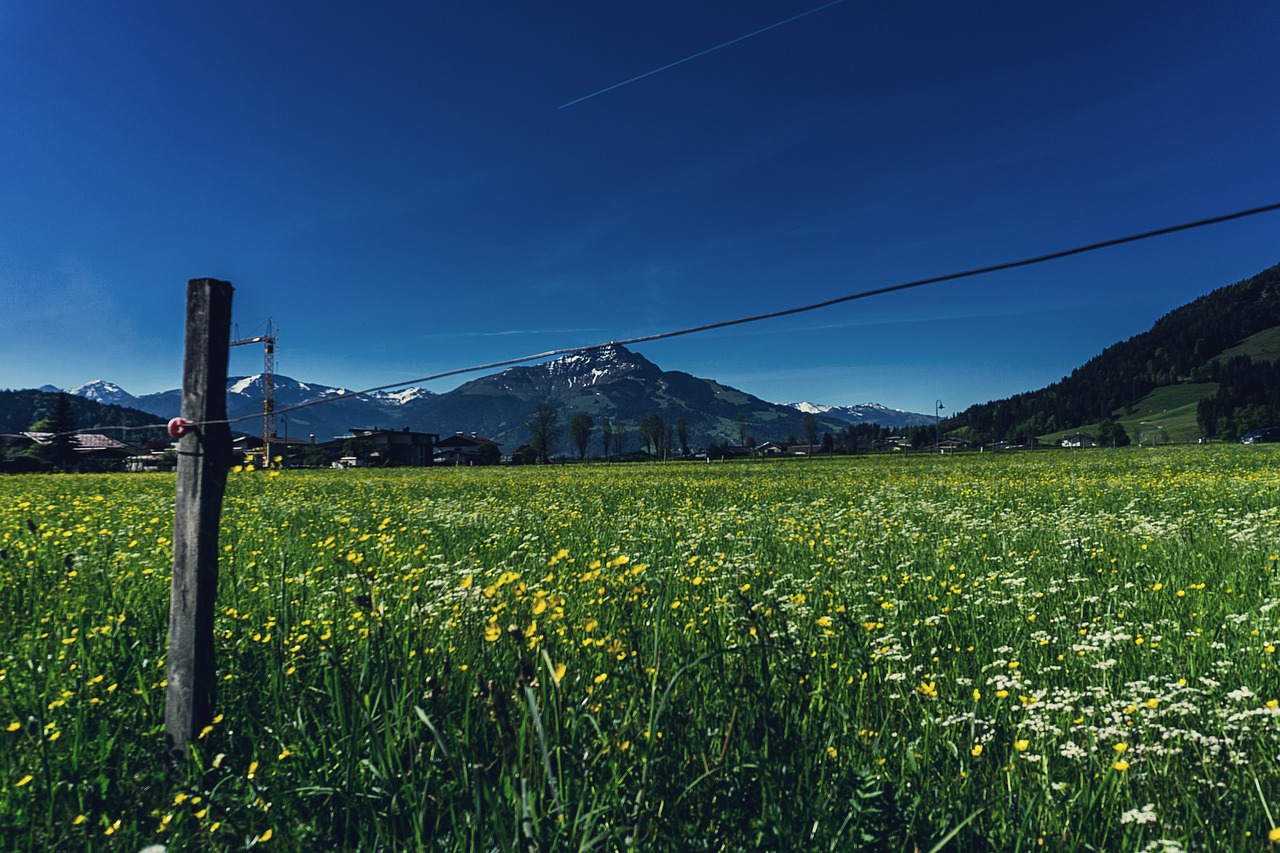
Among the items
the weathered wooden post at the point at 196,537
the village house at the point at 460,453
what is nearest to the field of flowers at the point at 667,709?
the weathered wooden post at the point at 196,537

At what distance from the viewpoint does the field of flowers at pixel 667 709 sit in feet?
7.58

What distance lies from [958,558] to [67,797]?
27.0 ft

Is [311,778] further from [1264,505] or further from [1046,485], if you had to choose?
[1046,485]

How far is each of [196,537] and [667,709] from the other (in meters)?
2.47

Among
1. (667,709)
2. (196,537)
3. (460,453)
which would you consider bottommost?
(667,709)

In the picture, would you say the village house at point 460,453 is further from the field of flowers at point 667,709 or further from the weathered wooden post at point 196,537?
the weathered wooden post at point 196,537

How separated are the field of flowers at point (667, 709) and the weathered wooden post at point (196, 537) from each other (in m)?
0.23

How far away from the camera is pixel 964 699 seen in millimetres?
3621

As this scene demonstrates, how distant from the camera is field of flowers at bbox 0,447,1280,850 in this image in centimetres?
231

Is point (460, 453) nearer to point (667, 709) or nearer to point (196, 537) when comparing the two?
point (196, 537)

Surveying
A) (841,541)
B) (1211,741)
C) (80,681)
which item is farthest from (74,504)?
(1211,741)

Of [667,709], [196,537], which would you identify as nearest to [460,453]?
[196,537]

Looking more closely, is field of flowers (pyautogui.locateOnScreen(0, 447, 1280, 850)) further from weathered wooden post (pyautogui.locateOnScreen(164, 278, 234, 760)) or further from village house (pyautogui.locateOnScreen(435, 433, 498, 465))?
village house (pyautogui.locateOnScreen(435, 433, 498, 465))

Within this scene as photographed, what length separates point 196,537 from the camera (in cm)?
301
